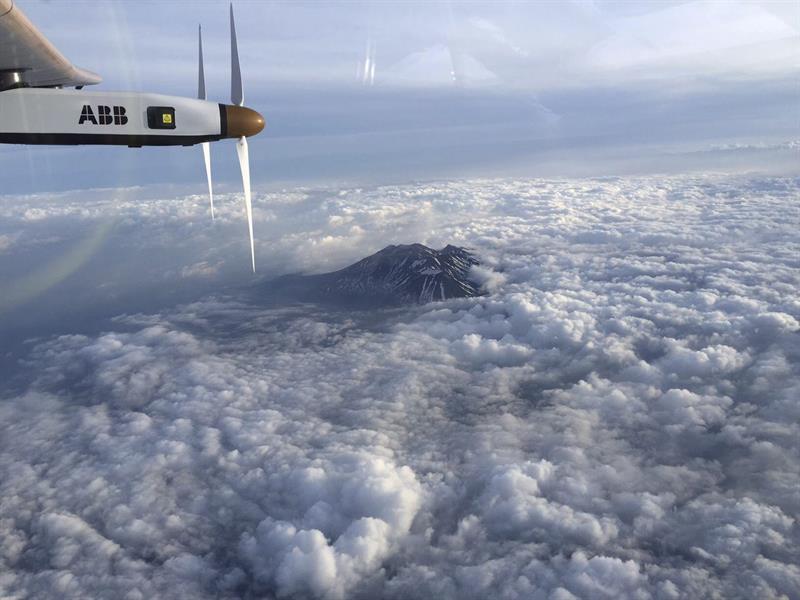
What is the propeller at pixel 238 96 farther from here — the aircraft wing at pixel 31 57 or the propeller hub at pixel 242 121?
the aircraft wing at pixel 31 57

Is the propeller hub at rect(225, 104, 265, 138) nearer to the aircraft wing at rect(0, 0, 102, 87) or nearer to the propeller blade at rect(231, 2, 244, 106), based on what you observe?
the propeller blade at rect(231, 2, 244, 106)

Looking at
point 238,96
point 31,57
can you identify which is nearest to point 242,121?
point 238,96

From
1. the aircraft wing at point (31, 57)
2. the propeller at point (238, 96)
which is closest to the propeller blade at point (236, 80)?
the propeller at point (238, 96)

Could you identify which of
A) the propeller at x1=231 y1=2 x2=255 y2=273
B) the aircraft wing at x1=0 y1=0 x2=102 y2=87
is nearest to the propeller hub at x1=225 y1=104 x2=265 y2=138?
the propeller at x1=231 y1=2 x2=255 y2=273

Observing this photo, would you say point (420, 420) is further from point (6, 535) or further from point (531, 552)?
point (6, 535)

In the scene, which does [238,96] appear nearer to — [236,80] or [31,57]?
[236,80]

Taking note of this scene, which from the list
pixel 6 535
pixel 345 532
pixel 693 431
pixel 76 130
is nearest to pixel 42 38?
pixel 76 130
